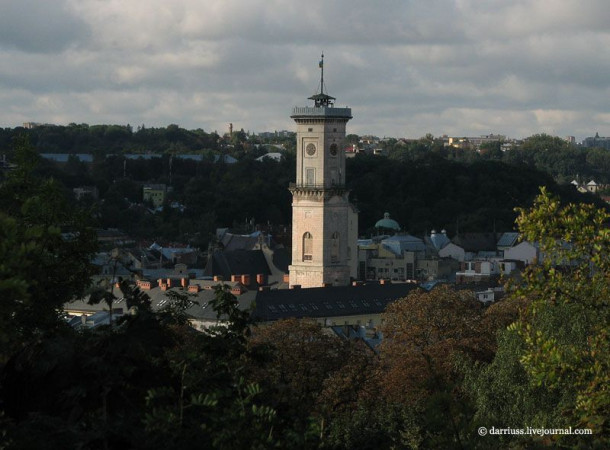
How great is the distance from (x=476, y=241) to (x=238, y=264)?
33.4 metres

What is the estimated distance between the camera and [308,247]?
68062 mm

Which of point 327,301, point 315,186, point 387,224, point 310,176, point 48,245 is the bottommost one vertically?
point 327,301

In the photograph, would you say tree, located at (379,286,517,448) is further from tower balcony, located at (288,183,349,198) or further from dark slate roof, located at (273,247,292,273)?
dark slate roof, located at (273,247,292,273)

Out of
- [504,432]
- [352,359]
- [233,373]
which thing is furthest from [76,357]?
[352,359]

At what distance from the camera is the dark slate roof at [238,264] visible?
265 feet

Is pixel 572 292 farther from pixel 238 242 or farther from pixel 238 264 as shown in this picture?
pixel 238 242

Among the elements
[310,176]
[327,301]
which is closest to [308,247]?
[310,176]

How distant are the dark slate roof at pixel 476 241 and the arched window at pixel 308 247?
42171 mm

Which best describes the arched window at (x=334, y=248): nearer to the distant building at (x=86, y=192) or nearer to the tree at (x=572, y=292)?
the tree at (x=572, y=292)

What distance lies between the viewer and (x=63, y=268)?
21312 millimetres

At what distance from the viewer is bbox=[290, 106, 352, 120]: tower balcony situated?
68.7 metres

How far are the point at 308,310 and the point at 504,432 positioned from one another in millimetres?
37430

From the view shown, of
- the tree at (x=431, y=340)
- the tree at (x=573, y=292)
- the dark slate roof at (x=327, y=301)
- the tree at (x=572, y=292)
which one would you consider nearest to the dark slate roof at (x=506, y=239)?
the dark slate roof at (x=327, y=301)

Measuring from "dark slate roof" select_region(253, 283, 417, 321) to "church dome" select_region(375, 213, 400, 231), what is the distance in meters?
45.1
